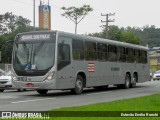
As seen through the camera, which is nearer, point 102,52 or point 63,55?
point 63,55

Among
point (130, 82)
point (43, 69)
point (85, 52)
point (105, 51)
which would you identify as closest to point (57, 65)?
point (43, 69)

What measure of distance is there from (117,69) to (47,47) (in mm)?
8488

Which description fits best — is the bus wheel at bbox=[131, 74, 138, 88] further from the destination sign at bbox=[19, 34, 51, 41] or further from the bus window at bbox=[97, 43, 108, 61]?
the destination sign at bbox=[19, 34, 51, 41]

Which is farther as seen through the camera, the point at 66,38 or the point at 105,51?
the point at 105,51

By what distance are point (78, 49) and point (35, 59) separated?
292 cm

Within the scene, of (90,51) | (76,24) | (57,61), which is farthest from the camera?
(76,24)

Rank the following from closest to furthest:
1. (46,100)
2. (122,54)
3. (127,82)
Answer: (46,100) < (122,54) < (127,82)

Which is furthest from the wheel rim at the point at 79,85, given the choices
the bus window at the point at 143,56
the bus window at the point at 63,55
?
the bus window at the point at 143,56

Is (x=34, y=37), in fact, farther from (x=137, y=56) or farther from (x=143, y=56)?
(x=143, y=56)

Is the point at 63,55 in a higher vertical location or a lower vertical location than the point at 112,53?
lower

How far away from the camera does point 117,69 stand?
28406 mm

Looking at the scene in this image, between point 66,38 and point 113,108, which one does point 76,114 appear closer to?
point 113,108

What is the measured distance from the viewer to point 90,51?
2431cm

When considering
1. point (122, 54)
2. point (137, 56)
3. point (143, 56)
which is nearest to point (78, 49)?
point (122, 54)
